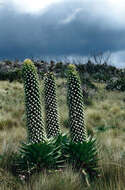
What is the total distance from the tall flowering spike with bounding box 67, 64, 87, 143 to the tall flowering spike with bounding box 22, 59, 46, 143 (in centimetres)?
51

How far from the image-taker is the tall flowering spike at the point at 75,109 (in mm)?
5094

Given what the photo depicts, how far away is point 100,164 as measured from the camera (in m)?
5.45

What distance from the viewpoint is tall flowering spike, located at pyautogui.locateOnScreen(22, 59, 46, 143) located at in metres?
4.88

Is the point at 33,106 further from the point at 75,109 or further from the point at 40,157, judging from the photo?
the point at 40,157

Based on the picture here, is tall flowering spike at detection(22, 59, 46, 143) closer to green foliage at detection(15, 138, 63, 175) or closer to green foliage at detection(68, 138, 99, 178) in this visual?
green foliage at detection(15, 138, 63, 175)

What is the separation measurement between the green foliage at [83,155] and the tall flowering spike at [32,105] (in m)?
0.52

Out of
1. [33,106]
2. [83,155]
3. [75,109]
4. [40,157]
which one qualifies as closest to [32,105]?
[33,106]

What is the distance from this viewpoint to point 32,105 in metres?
4.94

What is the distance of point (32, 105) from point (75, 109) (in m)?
0.71

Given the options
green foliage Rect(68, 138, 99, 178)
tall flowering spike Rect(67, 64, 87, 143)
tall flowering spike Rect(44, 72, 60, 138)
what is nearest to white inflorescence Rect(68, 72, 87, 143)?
tall flowering spike Rect(67, 64, 87, 143)

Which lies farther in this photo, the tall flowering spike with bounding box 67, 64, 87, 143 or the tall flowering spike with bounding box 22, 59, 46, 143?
the tall flowering spike with bounding box 67, 64, 87, 143

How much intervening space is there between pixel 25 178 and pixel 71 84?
1652mm

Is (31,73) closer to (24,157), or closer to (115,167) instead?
(24,157)

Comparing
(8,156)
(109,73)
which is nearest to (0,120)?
(8,156)
